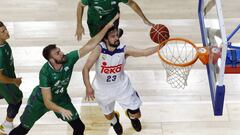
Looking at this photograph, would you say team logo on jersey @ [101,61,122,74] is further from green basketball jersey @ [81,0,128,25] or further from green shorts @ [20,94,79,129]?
green basketball jersey @ [81,0,128,25]

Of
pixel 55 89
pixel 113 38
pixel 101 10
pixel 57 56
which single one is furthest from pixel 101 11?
pixel 55 89

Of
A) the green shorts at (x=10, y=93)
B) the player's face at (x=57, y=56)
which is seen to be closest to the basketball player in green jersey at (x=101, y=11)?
the player's face at (x=57, y=56)

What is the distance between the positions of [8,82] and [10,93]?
8.8 inches

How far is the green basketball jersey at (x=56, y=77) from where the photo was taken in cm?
448

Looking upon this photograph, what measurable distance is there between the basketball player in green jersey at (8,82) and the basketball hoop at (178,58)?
144 centimetres

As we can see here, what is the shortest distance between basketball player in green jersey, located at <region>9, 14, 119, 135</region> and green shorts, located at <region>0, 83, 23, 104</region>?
0.91 feet

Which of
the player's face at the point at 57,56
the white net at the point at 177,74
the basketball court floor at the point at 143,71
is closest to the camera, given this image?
the player's face at the point at 57,56

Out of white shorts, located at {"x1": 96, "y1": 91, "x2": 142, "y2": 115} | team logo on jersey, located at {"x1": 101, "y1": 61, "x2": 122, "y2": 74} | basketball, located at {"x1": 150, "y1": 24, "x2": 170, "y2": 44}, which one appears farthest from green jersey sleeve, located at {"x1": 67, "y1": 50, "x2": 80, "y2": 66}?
basketball, located at {"x1": 150, "y1": 24, "x2": 170, "y2": 44}

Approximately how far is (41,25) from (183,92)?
2.17 metres

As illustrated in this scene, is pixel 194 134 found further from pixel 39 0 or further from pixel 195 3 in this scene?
pixel 39 0

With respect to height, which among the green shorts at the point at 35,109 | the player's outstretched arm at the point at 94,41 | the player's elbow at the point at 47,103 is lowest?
the green shorts at the point at 35,109

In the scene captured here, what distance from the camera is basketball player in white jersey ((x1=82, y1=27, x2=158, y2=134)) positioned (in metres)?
4.64

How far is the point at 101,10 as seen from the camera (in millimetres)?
5078

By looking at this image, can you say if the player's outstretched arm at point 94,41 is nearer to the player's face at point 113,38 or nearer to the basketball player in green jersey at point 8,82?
the player's face at point 113,38
